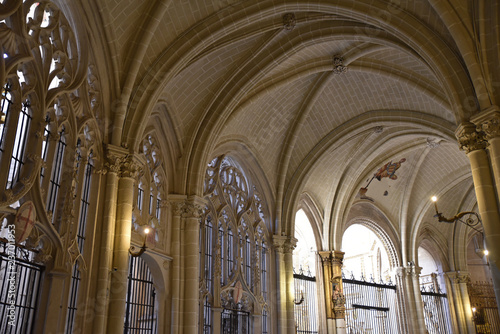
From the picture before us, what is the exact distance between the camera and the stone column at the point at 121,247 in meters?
9.10

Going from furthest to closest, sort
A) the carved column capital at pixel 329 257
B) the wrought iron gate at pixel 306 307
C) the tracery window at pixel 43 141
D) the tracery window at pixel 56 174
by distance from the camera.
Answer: the carved column capital at pixel 329 257, the wrought iron gate at pixel 306 307, the tracery window at pixel 56 174, the tracery window at pixel 43 141

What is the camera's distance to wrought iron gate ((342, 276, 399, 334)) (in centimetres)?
2033

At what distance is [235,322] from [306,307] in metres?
4.57

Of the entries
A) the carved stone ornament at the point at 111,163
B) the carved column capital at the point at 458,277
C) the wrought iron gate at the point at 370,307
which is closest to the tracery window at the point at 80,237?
the carved stone ornament at the point at 111,163

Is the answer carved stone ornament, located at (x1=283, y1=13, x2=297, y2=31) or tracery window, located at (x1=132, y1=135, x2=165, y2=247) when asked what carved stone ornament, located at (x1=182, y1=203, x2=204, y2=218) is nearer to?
tracery window, located at (x1=132, y1=135, x2=165, y2=247)

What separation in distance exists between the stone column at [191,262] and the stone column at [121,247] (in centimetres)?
242

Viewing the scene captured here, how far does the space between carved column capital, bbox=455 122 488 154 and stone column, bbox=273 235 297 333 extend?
7895 mm

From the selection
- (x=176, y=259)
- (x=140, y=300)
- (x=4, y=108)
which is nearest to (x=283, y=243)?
(x=176, y=259)

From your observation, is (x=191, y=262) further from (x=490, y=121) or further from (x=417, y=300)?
(x=417, y=300)

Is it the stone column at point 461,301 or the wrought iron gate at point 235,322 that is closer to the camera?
the wrought iron gate at point 235,322

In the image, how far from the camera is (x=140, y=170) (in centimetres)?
1059

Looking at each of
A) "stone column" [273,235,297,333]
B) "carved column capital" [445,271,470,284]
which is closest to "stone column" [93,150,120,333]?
"stone column" [273,235,297,333]

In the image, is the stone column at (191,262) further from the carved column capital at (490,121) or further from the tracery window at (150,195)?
the carved column capital at (490,121)

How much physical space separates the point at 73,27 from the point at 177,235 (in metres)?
5.40
